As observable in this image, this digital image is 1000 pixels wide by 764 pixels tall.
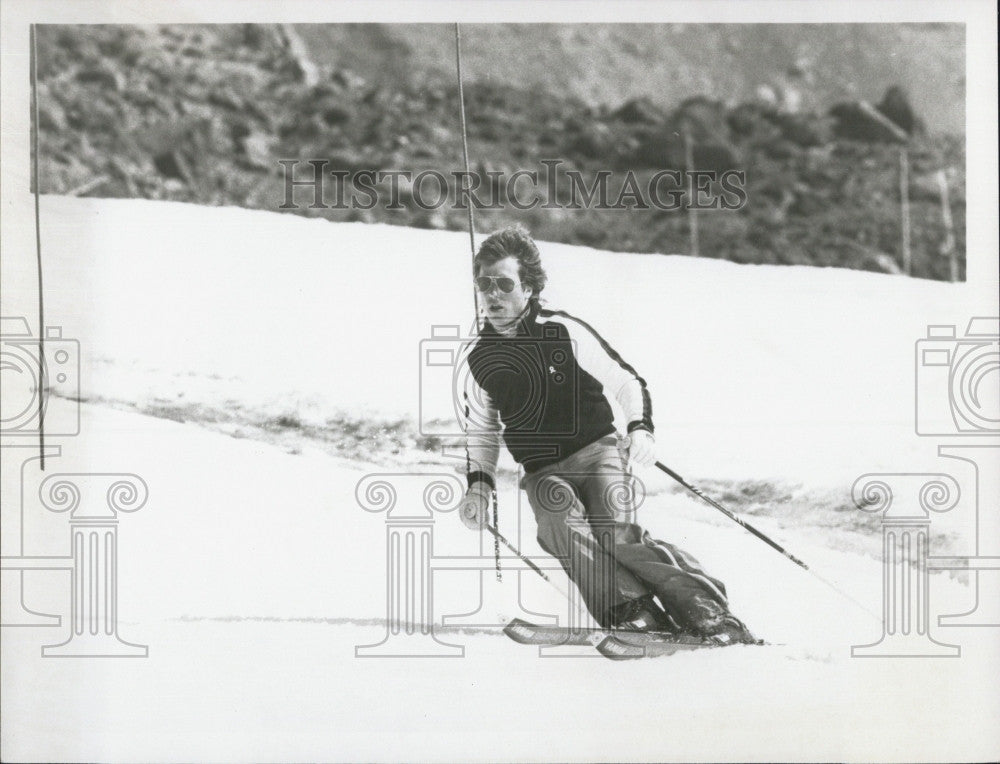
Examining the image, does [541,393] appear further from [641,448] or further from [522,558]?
[522,558]

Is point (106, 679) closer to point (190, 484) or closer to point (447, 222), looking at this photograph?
point (190, 484)

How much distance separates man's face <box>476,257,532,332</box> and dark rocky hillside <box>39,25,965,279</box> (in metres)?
0.14

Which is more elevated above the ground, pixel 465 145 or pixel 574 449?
pixel 465 145

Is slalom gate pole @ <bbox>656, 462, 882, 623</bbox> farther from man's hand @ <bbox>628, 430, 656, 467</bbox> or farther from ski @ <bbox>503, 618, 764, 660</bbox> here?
ski @ <bbox>503, 618, 764, 660</bbox>

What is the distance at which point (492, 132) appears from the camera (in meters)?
3.44

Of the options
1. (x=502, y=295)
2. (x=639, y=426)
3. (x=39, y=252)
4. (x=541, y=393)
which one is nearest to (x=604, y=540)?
(x=639, y=426)

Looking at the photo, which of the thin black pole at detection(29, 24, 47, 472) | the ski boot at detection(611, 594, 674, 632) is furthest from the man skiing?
the thin black pole at detection(29, 24, 47, 472)

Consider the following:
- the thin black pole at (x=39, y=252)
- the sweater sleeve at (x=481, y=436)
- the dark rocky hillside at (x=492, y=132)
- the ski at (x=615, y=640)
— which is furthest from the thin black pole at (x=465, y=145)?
the thin black pole at (x=39, y=252)

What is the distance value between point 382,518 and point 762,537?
125cm

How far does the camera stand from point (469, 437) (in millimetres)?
3381

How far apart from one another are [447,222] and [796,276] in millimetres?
1175

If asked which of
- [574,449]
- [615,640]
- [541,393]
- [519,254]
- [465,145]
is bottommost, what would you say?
[615,640]
